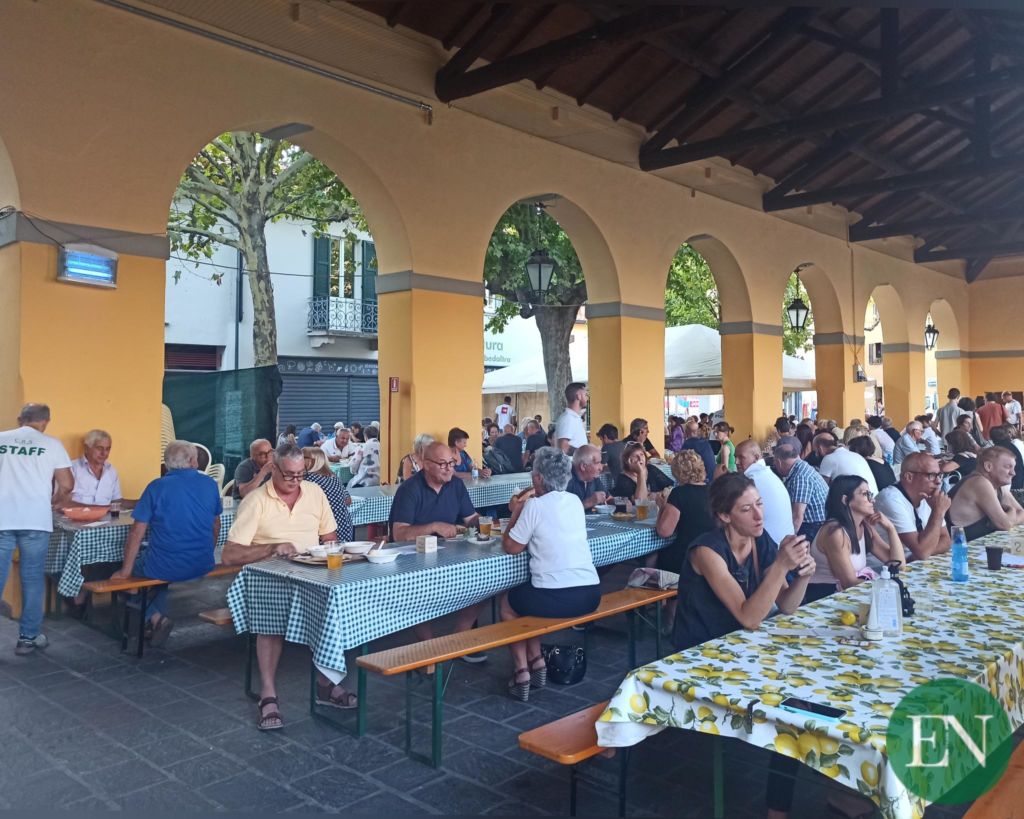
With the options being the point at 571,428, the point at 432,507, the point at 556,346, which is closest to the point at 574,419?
the point at 571,428

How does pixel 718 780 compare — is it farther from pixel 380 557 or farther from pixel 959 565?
pixel 380 557

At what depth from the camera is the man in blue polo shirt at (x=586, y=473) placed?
20.5ft

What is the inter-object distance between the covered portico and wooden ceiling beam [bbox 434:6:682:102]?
27 millimetres

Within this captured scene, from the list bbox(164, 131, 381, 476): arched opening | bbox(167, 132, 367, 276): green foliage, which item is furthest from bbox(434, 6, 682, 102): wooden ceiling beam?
bbox(164, 131, 381, 476): arched opening

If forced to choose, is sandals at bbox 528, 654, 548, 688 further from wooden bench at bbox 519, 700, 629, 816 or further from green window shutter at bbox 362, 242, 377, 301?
green window shutter at bbox 362, 242, 377, 301

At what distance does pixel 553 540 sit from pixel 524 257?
8515 millimetres

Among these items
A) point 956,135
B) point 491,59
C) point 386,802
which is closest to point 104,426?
point 386,802

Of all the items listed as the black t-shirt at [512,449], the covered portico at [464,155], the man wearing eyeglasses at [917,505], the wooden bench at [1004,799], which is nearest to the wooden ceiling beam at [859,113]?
the covered portico at [464,155]

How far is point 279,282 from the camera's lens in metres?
18.9

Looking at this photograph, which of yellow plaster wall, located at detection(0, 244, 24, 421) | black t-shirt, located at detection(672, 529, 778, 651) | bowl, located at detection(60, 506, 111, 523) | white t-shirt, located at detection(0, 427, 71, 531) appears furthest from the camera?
yellow plaster wall, located at detection(0, 244, 24, 421)

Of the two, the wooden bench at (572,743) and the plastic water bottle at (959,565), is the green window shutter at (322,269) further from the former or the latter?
the wooden bench at (572,743)

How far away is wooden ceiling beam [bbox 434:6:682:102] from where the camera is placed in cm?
681

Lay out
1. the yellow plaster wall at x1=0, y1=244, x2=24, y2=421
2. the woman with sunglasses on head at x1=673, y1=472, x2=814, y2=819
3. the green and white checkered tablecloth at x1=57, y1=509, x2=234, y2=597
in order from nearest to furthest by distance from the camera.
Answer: the woman with sunglasses on head at x1=673, y1=472, x2=814, y2=819 < the green and white checkered tablecloth at x1=57, y1=509, x2=234, y2=597 < the yellow plaster wall at x1=0, y1=244, x2=24, y2=421

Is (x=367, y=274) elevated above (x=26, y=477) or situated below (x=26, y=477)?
above
